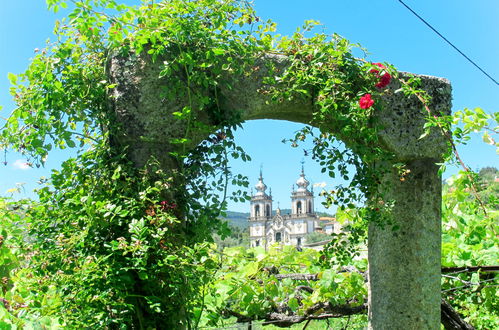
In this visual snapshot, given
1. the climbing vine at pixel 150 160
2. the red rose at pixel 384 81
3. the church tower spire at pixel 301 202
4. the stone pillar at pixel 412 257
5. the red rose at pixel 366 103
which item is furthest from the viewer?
the church tower spire at pixel 301 202

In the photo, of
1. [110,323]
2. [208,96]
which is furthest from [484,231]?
[110,323]

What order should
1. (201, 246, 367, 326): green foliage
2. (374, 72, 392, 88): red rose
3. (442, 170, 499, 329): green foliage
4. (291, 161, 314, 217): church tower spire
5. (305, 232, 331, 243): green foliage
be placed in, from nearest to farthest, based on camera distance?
(374, 72, 392, 88): red rose → (201, 246, 367, 326): green foliage → (442, 170, 499, 329): green foliage → (305, 232, 331, 243): green foliage → (291, 161, 314, 217): church tower spire

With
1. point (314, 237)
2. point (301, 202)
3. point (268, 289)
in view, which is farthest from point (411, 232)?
point (301, 202)

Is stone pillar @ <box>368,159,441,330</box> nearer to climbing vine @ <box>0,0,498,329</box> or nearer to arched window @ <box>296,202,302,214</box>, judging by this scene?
climbing vine @ <box>0,0,498,329</box>

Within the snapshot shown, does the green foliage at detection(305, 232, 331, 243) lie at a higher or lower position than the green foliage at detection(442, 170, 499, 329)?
lower

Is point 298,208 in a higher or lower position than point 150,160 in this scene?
higher

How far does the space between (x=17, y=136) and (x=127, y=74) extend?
1.76 ft

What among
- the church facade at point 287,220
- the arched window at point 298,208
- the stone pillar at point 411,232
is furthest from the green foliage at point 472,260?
the arched window at point 298,208

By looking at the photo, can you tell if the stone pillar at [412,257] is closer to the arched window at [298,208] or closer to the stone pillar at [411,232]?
the stone pillar at [411,232]

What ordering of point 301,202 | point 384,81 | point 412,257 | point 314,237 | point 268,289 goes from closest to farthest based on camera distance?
1. point 384,81
2. point 412,257
3. point 268,289
4. point 314,237
5. point 301,202

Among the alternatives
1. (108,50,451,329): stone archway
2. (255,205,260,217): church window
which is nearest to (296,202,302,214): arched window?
(255,205,260,217): church window

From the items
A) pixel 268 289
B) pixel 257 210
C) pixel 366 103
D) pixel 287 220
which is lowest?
pixel 287 220

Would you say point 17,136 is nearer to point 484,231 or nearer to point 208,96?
point 208,96

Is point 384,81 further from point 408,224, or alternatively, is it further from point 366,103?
point 408,224
